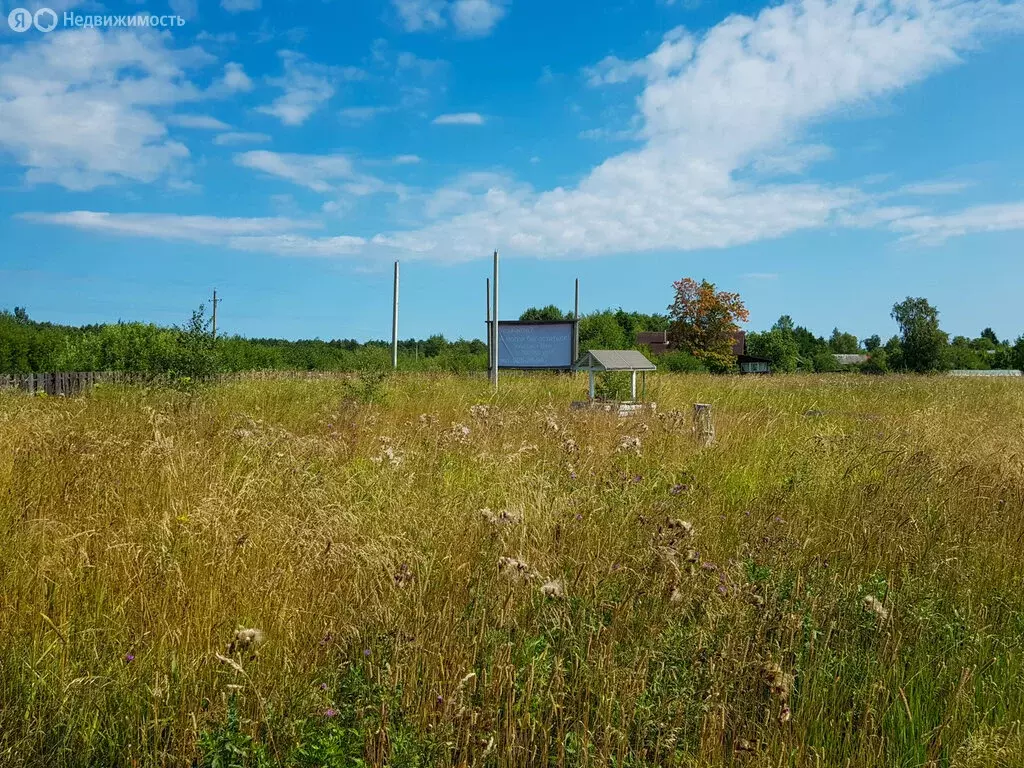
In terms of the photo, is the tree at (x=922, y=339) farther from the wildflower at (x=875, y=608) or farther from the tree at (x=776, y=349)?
the wildflower at (x=875, y=608)

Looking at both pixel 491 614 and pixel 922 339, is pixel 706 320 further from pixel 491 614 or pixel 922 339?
pixel 491 614

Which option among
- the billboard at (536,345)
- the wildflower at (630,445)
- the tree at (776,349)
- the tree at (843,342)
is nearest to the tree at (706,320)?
the tree at (776,349)

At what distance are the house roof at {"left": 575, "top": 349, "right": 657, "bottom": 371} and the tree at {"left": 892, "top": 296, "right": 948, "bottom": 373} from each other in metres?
58.7

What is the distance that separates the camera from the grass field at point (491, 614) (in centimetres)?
218

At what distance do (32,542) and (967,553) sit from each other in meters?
5.55

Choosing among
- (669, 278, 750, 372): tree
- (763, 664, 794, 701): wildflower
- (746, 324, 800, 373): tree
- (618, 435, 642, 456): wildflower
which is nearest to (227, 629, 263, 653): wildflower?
Answer: (763, 664, 794, 701): wildflower

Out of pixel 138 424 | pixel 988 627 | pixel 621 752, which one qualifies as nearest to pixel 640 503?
pixel 988 627

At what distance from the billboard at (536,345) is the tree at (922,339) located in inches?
2014

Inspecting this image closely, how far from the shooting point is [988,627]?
3184 millimetres

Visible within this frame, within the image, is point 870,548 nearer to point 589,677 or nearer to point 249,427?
point 589,677

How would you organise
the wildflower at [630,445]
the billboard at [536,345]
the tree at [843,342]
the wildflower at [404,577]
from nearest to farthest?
1. the wildflower at [404,577]
2. the wildflower at [630,445]
3. the billboard at [536,345]
4. the tree at [843,342]

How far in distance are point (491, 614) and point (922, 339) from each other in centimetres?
7167

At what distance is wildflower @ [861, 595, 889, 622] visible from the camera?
275 cm

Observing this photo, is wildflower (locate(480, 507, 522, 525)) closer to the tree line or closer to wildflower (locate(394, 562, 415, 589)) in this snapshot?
wildflower (locate(394, 562, 415, 589))
